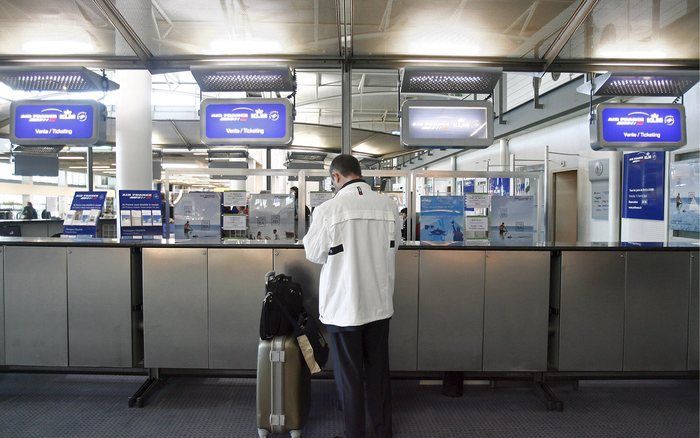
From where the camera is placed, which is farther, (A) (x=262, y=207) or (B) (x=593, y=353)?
(A) (x=262, y=207)

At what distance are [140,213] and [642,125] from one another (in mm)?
5600

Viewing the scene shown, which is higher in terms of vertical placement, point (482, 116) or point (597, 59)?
point (597, 59)

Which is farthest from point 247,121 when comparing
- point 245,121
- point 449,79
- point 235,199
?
point 449,79

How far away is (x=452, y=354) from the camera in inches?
140

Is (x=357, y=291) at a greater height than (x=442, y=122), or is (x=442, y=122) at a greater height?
(x=442, y=122)

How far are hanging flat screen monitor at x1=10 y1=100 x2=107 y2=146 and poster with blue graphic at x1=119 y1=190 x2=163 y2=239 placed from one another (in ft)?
2.71

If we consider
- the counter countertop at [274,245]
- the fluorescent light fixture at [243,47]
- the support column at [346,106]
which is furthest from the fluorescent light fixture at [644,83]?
the fluorescent light fixture at [243,47]

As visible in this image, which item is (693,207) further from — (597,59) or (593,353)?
(593,353)

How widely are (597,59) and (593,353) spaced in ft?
9.02

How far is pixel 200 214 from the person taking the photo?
4.66 m

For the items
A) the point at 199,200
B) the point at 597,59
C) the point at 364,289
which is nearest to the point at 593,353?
the point at 364,289

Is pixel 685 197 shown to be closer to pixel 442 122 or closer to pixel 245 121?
pixel 442 122

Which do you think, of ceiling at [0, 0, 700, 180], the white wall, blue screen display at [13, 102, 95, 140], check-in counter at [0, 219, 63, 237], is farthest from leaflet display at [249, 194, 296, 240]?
check-in counter at [0, 219, 63, 237]

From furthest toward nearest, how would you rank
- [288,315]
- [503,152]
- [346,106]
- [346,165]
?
[503,152], [346,106], [288,315], [346,165]
